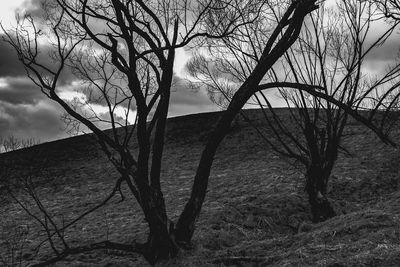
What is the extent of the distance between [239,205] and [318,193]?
2770 mm

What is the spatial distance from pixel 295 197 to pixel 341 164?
196 inches

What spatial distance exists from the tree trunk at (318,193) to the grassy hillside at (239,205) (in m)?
0.64

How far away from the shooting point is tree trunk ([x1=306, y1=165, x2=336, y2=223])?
35.8ft

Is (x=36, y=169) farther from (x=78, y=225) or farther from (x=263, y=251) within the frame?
(x=263, y=251)

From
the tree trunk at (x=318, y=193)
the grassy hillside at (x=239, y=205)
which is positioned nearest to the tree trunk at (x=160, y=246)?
the grassy hillside at (x=239, y=205)

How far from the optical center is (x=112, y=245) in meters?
7.47

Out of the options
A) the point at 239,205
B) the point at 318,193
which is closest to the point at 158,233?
the point at 318,193

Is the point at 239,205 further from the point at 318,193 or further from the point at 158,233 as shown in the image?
the point at 158,233

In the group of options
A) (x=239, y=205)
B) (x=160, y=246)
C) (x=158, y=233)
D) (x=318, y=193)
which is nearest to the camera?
(x=158, y=233)

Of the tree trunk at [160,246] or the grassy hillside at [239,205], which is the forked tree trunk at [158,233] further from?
the grassy hillside at [239,205]

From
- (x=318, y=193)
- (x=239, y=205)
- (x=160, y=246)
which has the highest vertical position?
(x=318, y=193)

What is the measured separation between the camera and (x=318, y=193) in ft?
36.3

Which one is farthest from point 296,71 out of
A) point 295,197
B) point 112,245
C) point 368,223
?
point 112,245

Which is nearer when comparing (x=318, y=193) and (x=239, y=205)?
(x=318, y=193)
